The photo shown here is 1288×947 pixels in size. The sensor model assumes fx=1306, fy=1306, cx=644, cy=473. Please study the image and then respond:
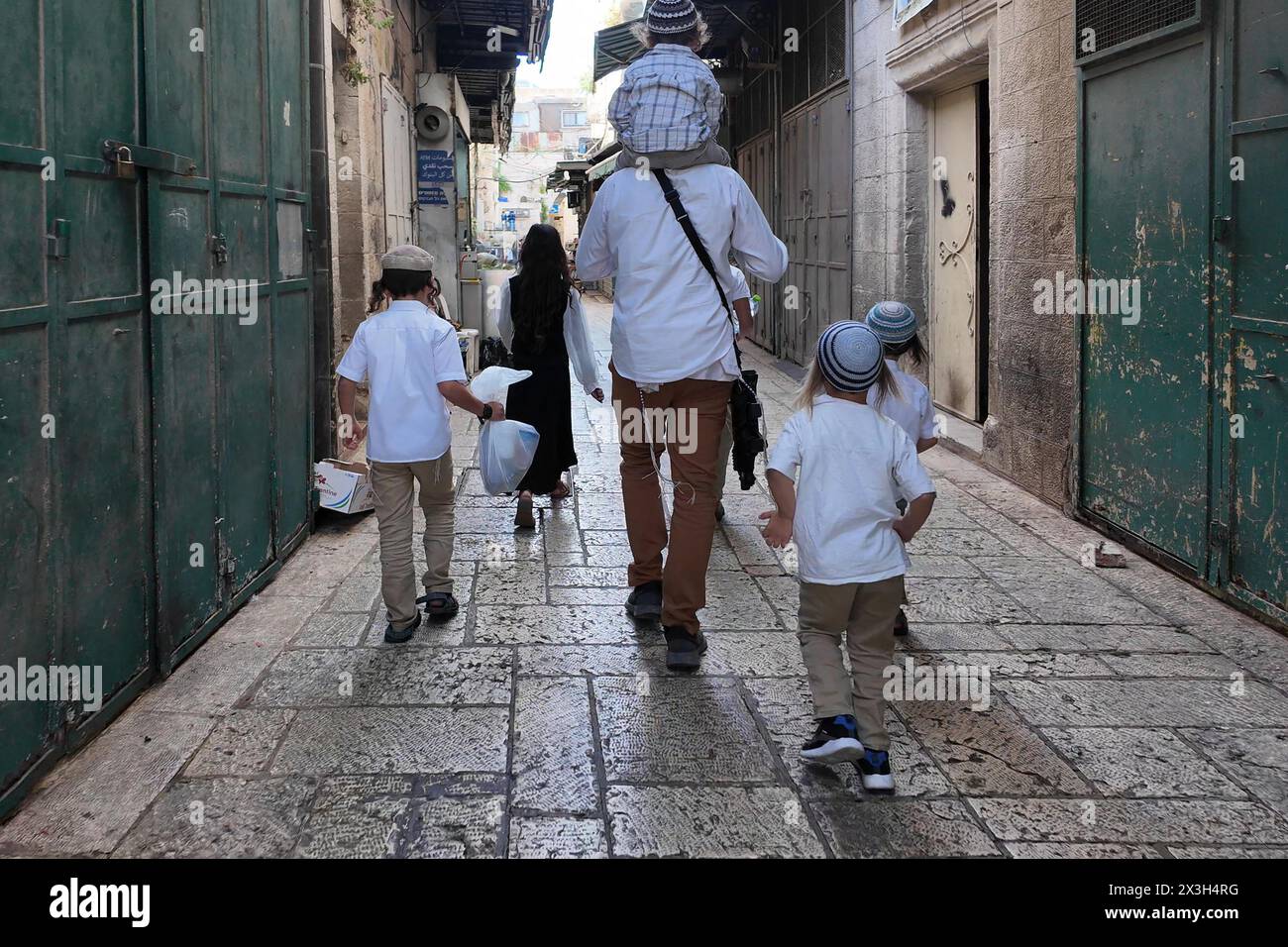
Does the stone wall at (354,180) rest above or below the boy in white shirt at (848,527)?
above

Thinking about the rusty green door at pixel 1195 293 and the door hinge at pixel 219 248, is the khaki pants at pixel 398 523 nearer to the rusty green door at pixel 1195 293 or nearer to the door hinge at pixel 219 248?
the door hinge at pixel 219 248

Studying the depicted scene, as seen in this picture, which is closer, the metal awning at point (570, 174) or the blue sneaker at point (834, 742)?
the blue sneaker at point (834, 742)

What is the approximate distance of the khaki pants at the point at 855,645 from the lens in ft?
11.5

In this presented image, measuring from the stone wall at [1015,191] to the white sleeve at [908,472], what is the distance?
11.9 ft

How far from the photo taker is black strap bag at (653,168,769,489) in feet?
14.4

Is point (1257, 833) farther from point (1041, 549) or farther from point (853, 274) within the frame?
point (853, 274)

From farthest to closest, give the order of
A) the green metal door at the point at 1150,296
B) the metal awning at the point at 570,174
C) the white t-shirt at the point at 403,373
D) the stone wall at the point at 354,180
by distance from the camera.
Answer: the metal awning at the point at 570,174 < the stone wall at the point at 354,180 < the green metal door at the point at 1150,296 < the white t-shirt at the point at 403,373

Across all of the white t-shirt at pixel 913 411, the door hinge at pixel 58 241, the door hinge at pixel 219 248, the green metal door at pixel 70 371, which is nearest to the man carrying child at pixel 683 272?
the white t-shirt at pixel 913 411

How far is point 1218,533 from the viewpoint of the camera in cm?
524

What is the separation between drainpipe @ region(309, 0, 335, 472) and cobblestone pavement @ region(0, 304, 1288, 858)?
1.22m

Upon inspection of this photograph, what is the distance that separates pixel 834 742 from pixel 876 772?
161mm

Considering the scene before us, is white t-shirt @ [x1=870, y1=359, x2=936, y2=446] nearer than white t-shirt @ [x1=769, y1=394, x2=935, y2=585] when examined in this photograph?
No

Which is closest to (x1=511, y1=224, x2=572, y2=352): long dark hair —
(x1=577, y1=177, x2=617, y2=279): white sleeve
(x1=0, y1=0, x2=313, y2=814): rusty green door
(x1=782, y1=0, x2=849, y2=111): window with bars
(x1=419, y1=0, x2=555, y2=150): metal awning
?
(x1=0, y1=0, x2=313, y2=814): rusty green door

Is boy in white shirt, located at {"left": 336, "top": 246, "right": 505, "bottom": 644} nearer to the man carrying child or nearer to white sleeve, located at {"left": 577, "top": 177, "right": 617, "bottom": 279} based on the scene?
white sleeve, located at {"left": 577, "top": 177, "right": 617, "bottom": 279}
